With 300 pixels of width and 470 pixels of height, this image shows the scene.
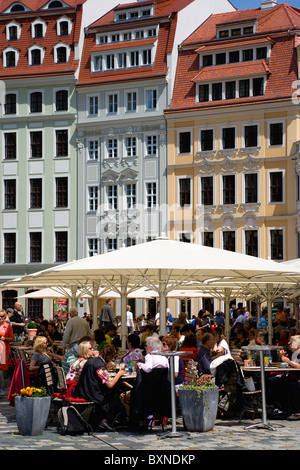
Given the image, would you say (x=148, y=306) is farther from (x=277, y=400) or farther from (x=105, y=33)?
(x=277, y=400)

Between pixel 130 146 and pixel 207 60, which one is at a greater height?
pixel 207 60

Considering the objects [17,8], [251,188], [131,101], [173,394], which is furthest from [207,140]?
[173,394]

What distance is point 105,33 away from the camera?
5047cm

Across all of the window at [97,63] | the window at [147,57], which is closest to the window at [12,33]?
the window at [97,63]

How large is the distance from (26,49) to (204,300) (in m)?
18.9

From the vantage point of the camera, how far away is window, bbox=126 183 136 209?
48844 mm

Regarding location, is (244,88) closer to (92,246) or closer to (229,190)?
(229,190)

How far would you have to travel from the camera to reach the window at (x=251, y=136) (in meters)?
46.1

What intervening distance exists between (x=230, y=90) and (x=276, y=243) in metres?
8.57

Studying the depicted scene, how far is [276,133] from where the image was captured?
149 feet

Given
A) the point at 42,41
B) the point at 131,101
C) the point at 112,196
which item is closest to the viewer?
the point at 131,101

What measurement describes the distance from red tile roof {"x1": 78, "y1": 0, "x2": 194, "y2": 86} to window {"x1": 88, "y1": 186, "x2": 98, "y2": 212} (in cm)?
600

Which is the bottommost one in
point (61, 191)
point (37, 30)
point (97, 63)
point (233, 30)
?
point (61, 191)
